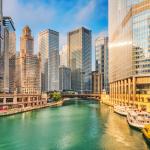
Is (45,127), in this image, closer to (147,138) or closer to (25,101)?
(147,138)

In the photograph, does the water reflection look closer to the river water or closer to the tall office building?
the river water

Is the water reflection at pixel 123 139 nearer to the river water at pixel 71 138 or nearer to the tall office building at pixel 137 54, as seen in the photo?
the river water at pixel 71 138

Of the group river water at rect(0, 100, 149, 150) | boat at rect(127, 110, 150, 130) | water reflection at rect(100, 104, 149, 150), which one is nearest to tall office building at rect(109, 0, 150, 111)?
boat at rect(127, 110, 150, 130)

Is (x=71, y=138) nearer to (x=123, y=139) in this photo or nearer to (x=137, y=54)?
(x=123, y=139)

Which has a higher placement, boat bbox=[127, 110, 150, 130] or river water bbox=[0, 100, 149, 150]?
boat bbox=[127, 110, 150, 130]

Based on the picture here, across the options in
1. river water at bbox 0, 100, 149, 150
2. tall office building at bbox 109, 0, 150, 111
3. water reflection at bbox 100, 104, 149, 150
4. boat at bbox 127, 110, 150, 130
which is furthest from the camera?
tall office building at bbox 109, 0, 150, 111

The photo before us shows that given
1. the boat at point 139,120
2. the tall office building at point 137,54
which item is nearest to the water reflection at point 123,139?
the boat at point 139,120

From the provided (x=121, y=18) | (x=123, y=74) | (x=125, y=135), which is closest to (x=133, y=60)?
(x=123, y=74)

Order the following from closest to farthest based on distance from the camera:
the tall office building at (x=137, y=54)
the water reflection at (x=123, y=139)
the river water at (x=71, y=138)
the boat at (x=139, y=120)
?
the water reflection at (x=123, y=139)
the river water at (x=71, y=138)
the boat at (x=139, y=120)
the tall office building at (x=137, y=54)

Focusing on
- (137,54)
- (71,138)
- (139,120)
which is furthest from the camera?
(137,54)

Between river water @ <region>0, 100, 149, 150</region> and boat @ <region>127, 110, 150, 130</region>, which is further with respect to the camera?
boat @ <region>127, 110, 150, 130</region>

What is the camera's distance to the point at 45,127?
251 ft

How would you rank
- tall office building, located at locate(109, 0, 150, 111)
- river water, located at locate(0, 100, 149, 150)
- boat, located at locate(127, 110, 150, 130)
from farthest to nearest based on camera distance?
tall office building, located at locate(109, 0, 150, 111) < boat, located at locate(127, 110, 150, 130) < river water, located at locate(0, 100, 149, 150)

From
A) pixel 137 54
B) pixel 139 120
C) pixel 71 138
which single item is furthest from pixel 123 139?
pixel 137 54
